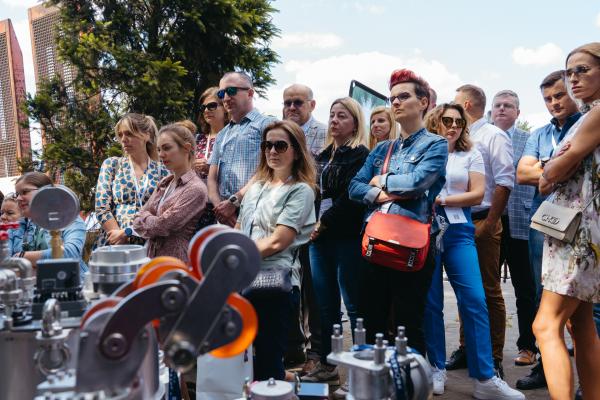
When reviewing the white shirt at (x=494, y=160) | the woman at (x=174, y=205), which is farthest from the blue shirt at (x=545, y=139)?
the woman at (x=174, y=205)

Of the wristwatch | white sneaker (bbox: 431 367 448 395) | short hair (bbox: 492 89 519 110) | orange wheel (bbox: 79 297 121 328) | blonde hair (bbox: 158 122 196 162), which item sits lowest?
white sneaker (bbox: 431 367 448 395)

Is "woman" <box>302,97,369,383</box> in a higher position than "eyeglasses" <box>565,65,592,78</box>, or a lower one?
lower

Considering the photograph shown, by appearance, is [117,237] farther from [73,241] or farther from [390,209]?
[390,209]

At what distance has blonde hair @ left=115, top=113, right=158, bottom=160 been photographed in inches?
160

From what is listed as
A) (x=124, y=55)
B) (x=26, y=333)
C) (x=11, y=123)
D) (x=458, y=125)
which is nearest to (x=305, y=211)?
(x=458, y=125)

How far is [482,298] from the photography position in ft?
11.7

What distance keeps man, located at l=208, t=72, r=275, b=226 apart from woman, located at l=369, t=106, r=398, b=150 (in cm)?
105

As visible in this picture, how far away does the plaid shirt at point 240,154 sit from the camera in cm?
398

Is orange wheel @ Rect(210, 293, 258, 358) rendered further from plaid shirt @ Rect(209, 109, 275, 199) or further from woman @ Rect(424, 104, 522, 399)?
plaid shirt @ Rect(209, 109, 275, 199)

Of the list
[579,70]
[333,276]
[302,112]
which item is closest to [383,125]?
[302,112]

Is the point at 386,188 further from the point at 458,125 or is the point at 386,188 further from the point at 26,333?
the point at 26,333

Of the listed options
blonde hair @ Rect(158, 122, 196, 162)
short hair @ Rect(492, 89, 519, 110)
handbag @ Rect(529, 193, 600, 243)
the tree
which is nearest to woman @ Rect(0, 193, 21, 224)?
blonde hair @ Rect(158, 122, 196, 162)

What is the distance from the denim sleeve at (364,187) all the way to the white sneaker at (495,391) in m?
1.35

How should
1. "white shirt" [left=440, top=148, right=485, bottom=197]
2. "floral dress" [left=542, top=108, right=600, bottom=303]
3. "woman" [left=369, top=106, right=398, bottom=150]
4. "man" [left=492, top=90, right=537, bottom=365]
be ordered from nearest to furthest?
"floral dress" [left=542, top=108, right=600, bottom=303]
"white shirt" [left=440, top=148, right=485, bottom=197]
"man" [left=492, top=90, right=537, bottom=365]
"woman" [left=369, top=106, right=398, bottom=150]
